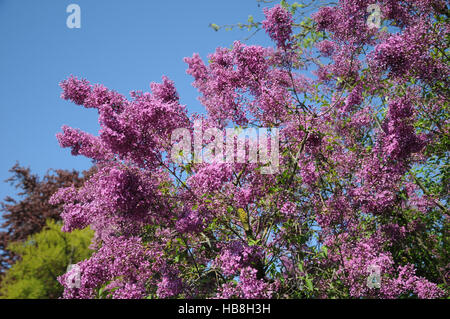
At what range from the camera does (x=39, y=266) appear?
22125mm

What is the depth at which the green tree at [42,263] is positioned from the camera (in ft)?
70.9

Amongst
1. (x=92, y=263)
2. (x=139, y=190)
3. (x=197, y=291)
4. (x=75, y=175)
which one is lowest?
(x=197, y=291)

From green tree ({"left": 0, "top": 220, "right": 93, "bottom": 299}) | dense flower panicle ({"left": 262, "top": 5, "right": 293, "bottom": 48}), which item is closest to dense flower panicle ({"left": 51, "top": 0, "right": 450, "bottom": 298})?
dense flower panicle ({"left": 262, "top": 5, "right": 293, "bottom": 48})

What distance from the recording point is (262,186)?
16.0 ft

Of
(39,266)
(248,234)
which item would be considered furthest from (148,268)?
(39,266)

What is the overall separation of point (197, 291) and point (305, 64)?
20.7 ft

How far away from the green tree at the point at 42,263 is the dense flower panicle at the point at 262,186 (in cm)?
1962

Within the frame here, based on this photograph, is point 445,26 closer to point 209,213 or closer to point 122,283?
point 209,213
